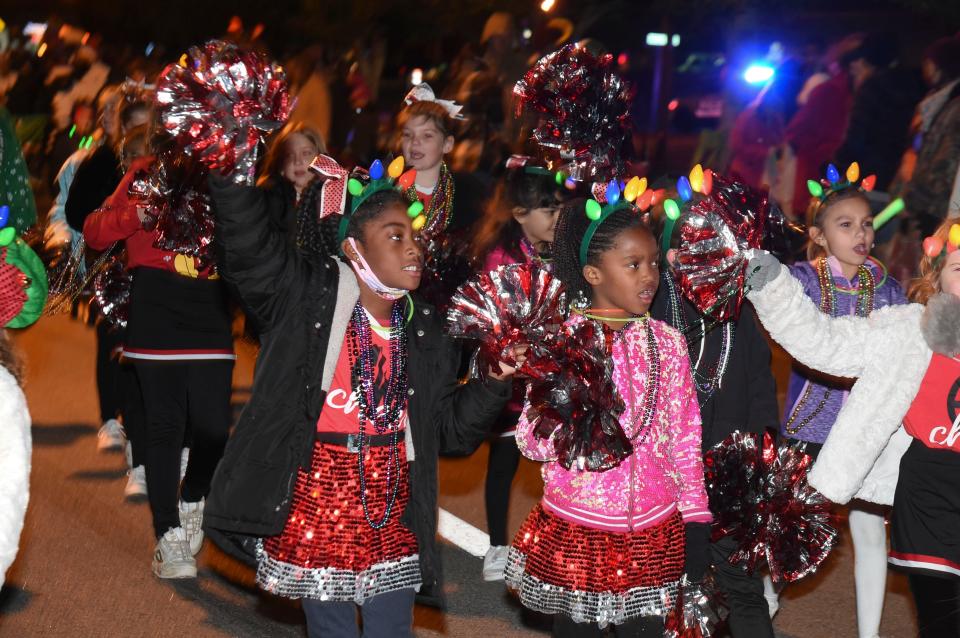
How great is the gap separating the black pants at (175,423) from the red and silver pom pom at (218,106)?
2571 mm

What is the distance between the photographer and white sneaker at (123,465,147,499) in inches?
297

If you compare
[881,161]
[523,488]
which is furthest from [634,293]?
[881,161]

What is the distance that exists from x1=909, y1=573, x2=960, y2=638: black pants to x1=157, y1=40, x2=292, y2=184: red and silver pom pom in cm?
257

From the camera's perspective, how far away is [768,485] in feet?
15.0

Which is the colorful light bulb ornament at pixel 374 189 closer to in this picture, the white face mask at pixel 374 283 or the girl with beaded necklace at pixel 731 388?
the white face mask at pixel 374 283

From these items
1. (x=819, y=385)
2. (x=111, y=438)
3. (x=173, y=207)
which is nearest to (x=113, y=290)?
(x=173, y=207)

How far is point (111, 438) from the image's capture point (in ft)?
28.3

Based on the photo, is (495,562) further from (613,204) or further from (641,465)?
(613,204)

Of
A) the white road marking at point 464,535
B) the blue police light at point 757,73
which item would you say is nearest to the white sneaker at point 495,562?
the white road marking at point 464,535

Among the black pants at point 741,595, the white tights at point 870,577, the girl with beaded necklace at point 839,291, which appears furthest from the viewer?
the girl with beaded necklace at point 839,291

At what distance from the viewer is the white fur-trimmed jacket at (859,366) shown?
14.2 feet

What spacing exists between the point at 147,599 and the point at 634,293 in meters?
2.87

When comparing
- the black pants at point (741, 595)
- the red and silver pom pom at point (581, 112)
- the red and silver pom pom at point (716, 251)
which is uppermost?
the red and silver pom pom at point (581, 112)

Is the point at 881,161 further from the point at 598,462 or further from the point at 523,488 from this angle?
the point at 598,462
